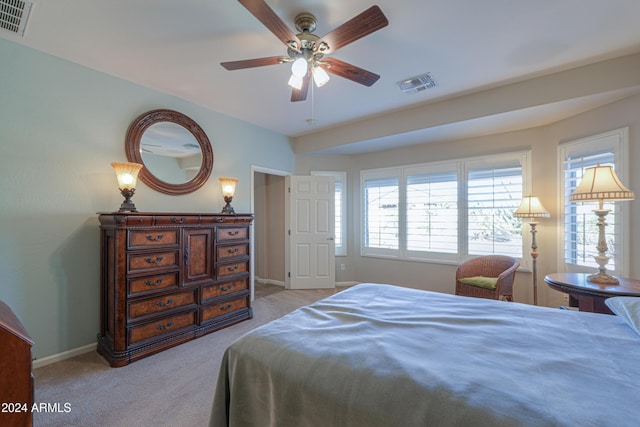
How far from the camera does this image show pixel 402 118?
144 inches

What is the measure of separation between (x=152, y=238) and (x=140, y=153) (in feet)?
3.44

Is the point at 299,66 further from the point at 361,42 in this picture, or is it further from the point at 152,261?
the point at 152,261

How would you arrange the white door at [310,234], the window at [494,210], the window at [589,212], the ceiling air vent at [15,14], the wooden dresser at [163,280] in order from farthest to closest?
the white door at [310,234]
the window at [494,210]
the window at [589,212]
the wooden dresser at [163,280]
the ceiling air vent at [15,14]

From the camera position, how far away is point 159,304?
258 centimetres

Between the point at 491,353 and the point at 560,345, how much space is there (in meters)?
0.35

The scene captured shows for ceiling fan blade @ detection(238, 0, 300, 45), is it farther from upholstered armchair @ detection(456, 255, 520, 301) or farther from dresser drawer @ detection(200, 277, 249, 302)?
upholstered armchair @ detection(456, 255, 520, 301)

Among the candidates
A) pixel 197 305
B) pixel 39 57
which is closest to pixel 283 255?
pixel 197 305

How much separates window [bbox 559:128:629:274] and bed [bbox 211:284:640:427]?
5.92 ft

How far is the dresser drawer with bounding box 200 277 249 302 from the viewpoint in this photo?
298cm

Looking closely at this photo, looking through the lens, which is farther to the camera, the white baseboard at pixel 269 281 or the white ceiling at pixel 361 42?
the white baseboard at pixel 269 281

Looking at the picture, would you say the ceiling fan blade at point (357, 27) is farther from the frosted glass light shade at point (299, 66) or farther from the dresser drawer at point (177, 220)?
the dresser drawer at point (177, 220)

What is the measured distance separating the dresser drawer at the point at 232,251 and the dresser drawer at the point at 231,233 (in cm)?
10

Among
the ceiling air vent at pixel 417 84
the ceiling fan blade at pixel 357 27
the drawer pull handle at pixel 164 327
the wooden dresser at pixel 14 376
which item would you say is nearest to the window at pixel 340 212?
the ceiling air vent at pixel 417 84

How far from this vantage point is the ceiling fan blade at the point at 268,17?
145 cm
